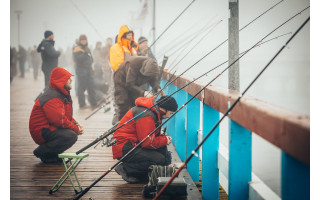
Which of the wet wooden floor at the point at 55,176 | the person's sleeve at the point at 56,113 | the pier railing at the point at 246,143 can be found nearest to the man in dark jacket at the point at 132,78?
the wet wooden floor at the point at 55,176

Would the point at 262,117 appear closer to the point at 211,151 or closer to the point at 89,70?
the point at 211,151

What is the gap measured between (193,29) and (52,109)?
5454 mm

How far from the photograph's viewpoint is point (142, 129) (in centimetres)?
354

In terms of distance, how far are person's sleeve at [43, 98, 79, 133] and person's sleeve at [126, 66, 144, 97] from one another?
140cm

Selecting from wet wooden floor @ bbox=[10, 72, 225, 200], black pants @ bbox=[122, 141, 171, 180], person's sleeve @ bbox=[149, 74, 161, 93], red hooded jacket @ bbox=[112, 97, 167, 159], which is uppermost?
person's sleeve @ bbox=[149, 74, 161, 93]

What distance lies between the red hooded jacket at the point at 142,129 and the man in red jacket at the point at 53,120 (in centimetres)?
80

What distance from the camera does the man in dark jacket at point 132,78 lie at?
5230mm

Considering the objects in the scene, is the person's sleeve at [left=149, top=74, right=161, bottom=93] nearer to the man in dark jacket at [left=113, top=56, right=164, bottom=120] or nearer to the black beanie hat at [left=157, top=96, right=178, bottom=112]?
the man in dark jacket at [left=113, top=56, right=164, bottom=120]

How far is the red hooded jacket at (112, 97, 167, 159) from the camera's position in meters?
3.53

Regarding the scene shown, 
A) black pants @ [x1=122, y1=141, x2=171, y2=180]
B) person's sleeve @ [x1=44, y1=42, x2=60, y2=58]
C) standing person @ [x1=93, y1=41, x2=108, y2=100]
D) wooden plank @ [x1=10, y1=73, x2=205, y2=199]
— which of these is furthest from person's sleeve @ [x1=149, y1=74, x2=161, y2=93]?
standing person @ [x1=93, y1=41, x2=108, y2=100]

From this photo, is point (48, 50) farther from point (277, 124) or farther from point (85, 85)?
point (277, 124)

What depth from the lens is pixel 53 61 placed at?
354 inches

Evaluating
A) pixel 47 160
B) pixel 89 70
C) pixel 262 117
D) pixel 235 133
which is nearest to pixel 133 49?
pixel 89 70
